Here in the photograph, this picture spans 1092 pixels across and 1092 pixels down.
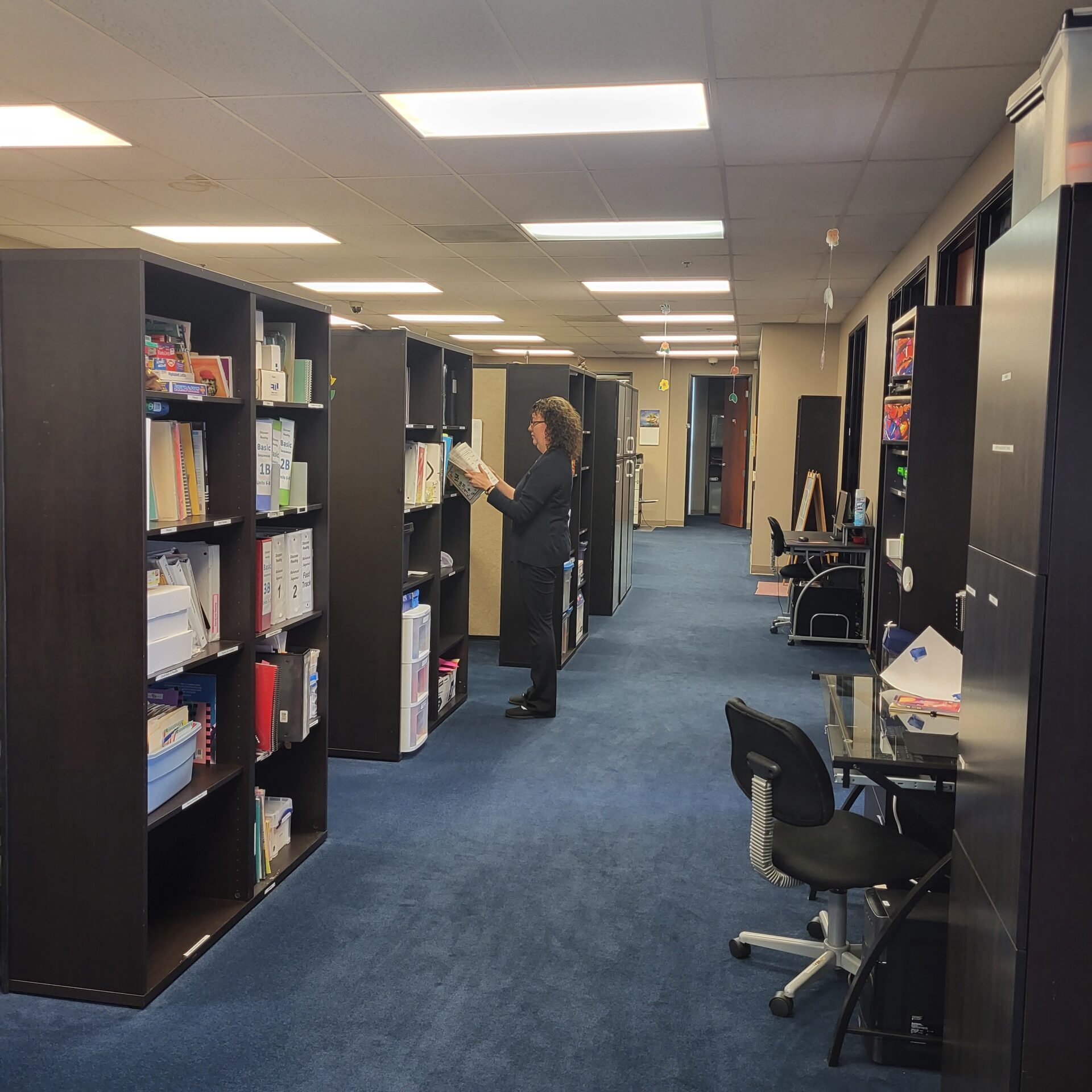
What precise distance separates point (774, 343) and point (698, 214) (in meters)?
5.77

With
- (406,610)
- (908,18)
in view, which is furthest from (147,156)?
(908,18)

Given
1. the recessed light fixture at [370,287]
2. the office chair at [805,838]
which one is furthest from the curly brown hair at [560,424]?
the recessed light fixture at [370,287]

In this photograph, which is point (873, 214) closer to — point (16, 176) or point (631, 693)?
point (631, 693)

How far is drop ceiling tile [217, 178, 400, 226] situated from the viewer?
539cm

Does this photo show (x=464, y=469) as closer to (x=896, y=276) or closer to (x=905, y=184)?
(x=905, y=184)

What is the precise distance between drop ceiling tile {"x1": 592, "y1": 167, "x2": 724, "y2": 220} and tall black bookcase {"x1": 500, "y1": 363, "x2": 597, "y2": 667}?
104cm

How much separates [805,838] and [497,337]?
11.7 m

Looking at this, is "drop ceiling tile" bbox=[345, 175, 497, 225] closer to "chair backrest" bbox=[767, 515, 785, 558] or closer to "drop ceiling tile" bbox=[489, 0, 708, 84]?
"drop ceiling tile" bbox=[489, 0, 708, 84]

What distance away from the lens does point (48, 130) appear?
462 cm

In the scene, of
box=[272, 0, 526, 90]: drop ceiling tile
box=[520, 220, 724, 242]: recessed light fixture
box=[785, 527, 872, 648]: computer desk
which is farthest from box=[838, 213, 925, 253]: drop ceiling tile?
box=[272, 0, 526, 90]: drop ceiling tile

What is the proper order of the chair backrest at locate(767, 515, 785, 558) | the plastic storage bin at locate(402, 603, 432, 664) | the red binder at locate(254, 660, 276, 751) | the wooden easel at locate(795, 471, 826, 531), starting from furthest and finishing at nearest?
the wooden easel at locate(795, 471, 826, 531)
the chair backrest at locate(767, 515, 785, 558)
the plastic storage bin at locate(402, 603, 432, 664)
the red binder at locate(254, 660, 276, 751)

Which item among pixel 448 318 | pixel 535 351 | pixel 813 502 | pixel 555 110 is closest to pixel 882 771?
pixel 555 110

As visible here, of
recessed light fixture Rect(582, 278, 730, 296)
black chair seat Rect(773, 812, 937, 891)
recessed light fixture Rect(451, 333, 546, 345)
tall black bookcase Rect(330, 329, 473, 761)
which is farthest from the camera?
recessed light fixture Rect(451, 333, 546, 345)

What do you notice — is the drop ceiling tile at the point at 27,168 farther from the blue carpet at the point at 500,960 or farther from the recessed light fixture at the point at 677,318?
the recessed light fixture at the point at 677,318
